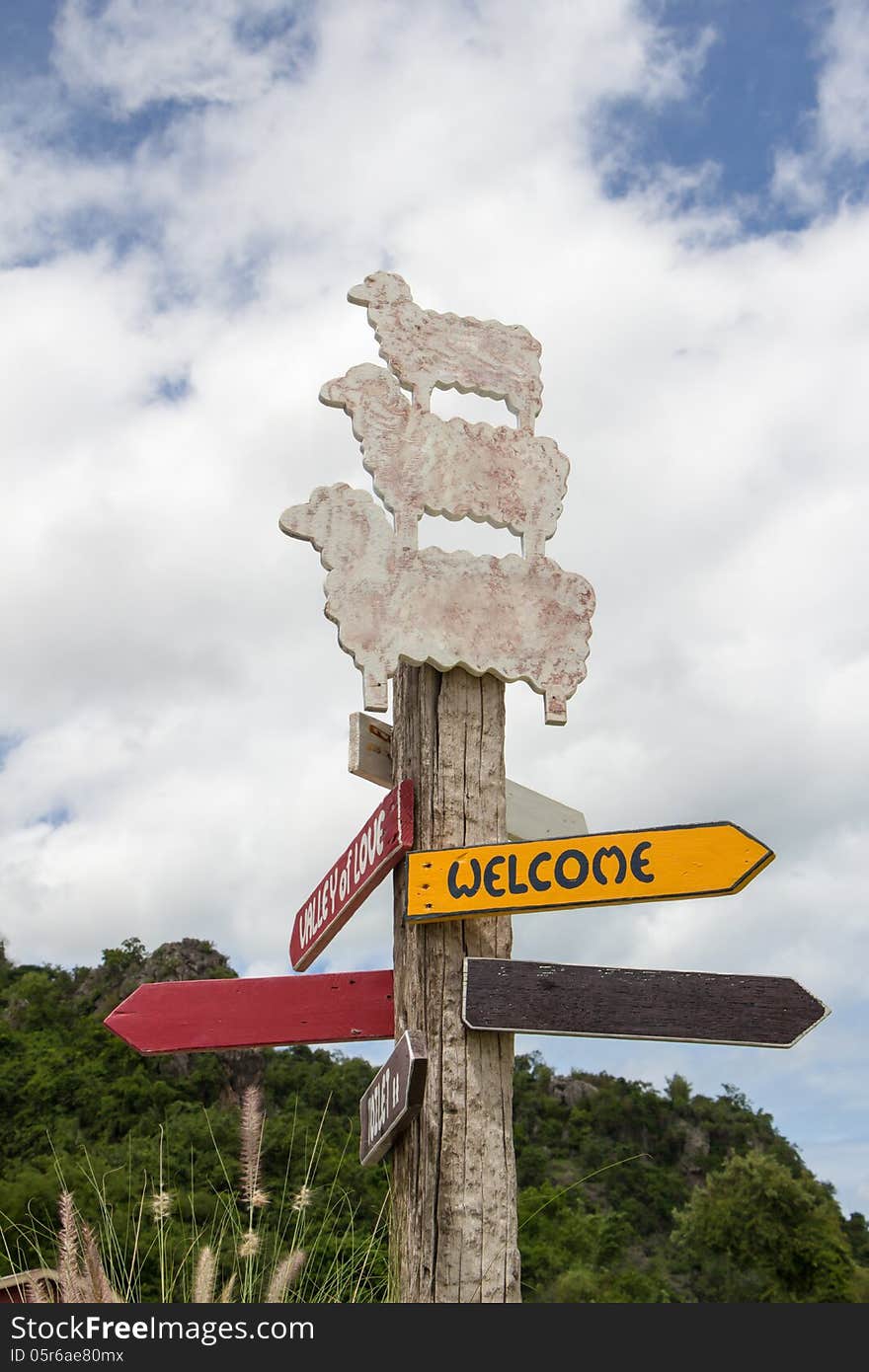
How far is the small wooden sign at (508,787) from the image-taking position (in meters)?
3.84

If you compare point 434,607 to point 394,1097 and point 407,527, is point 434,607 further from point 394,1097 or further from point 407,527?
point 394,1097

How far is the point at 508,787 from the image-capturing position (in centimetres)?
397

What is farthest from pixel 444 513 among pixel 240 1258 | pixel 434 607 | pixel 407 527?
pixel 240 1258

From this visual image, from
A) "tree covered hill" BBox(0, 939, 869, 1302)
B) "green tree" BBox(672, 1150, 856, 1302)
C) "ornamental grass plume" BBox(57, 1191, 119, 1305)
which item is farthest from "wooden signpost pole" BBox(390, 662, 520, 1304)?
"green tree" BBox(672, 1150, 856, 1302)

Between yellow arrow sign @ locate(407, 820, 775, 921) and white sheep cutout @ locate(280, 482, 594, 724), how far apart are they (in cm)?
54

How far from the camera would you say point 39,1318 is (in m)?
2.56

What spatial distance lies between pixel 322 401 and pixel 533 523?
75 cm

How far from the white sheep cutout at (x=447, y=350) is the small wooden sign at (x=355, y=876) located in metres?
1.29

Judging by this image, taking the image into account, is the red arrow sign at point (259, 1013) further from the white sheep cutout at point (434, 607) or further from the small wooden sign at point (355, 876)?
the white sheep cutout at point (434, 607)

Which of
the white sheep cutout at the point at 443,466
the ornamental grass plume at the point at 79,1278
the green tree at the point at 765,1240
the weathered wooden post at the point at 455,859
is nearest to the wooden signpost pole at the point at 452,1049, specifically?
the weathered wooden post at the point at 455,859

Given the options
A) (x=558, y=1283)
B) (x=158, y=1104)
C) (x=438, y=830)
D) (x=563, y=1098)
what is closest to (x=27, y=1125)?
(x=158, y=1104)

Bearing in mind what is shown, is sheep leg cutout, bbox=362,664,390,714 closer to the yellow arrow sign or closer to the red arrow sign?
the yellow arrow sign

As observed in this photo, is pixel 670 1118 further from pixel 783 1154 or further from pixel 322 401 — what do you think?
pixel 322 401

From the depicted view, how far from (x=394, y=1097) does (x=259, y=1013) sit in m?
0.65
